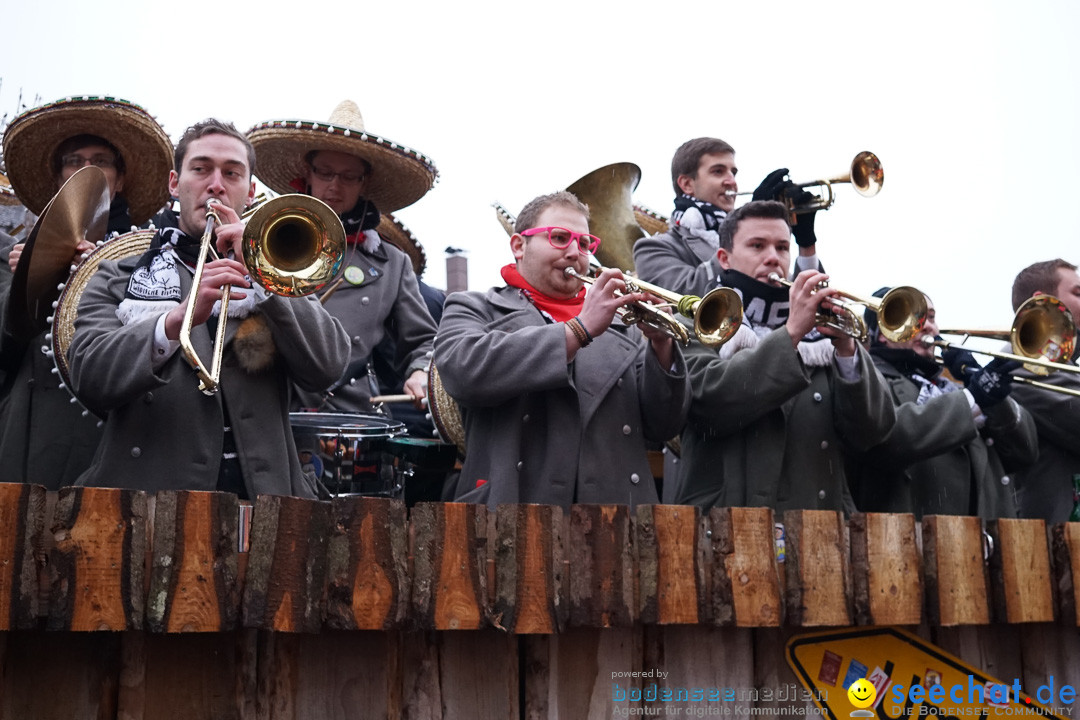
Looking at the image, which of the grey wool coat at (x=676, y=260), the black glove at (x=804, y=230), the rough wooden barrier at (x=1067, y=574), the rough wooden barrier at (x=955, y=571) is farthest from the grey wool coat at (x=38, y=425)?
the rough wooden barrier at (x=1067, y=574)

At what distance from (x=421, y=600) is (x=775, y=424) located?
231 cm

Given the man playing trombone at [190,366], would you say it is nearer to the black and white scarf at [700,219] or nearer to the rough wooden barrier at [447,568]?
the rough wooden barrier at [447,568]

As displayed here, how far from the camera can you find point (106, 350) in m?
4.02

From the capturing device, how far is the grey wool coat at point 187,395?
13.2 feet

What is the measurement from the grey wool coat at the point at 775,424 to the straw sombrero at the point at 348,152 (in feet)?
6.46

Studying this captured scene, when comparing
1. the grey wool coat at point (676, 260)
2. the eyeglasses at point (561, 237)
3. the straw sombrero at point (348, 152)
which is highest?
the straw sombrero at point (348, 152)

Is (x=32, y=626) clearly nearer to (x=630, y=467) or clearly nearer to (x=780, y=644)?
(x=780, y=644)

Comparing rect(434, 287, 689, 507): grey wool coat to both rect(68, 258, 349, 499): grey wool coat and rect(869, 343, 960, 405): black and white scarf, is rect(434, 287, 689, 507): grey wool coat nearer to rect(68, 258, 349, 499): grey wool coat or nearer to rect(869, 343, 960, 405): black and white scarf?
rect(68, 258, 349, 499): grey wool coat

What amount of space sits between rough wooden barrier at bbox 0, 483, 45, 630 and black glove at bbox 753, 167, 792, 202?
4236 millimetres

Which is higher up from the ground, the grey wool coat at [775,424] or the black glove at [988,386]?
the black glove at [988,386]

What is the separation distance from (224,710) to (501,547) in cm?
80

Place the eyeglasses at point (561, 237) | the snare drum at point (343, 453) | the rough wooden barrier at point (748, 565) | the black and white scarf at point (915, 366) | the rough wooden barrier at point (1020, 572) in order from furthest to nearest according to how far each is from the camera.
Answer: the black and white scarf at point (915, 366)
the eyeglasses at point (561, 237)
the snare drum at point (343, 453)
the rough wooden barrier at point (1020, 572)
the rough wooden barrier at point (748, 565)

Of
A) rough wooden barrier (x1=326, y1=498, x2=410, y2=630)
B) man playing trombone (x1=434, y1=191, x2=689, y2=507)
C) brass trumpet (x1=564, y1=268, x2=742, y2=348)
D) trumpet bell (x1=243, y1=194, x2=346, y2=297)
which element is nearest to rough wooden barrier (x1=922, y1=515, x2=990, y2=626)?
man playing trombone (x1=434, y1=191, x2=689, y2=507)

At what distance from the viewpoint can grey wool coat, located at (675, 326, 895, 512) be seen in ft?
15.8
